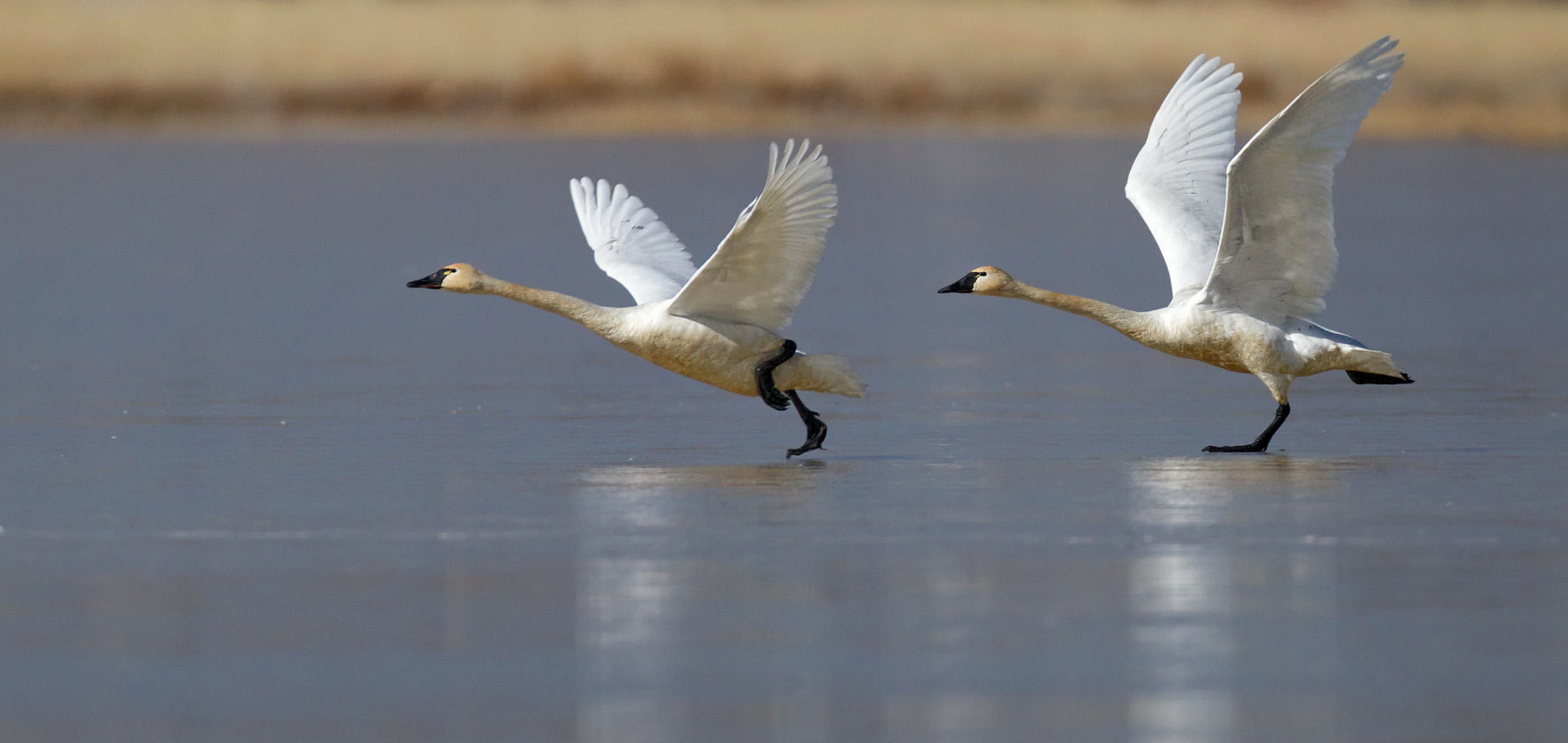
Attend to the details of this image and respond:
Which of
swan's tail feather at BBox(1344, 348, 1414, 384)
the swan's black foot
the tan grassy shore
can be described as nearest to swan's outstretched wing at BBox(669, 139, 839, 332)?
the swan's black foot

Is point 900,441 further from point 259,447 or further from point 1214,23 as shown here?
point 1214,23

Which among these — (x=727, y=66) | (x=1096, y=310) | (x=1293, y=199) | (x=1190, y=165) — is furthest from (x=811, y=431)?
(x=727, y=66)

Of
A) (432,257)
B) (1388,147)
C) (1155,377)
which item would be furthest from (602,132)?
(1155,377)

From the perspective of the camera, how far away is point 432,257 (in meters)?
15.8

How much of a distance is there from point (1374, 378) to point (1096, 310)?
116 centimetres

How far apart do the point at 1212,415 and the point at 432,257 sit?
26.3 ft

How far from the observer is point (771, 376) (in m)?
8.16

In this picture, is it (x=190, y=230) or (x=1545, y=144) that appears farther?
(x=1545, y=144)

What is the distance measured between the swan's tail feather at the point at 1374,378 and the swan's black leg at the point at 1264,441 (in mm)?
413

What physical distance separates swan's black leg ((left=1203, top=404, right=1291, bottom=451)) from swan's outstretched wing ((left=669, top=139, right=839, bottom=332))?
159cm

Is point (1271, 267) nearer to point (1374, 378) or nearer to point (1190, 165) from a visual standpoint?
point (1374, 378)

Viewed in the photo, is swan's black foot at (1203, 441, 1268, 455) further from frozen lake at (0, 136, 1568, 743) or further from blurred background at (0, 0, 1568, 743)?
Result: blurred background at (0, 0, 1568, 743)

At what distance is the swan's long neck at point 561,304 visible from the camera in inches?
315

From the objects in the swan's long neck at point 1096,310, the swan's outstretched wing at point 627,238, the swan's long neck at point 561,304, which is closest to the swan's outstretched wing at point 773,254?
the swan's long neck at point 561,304
